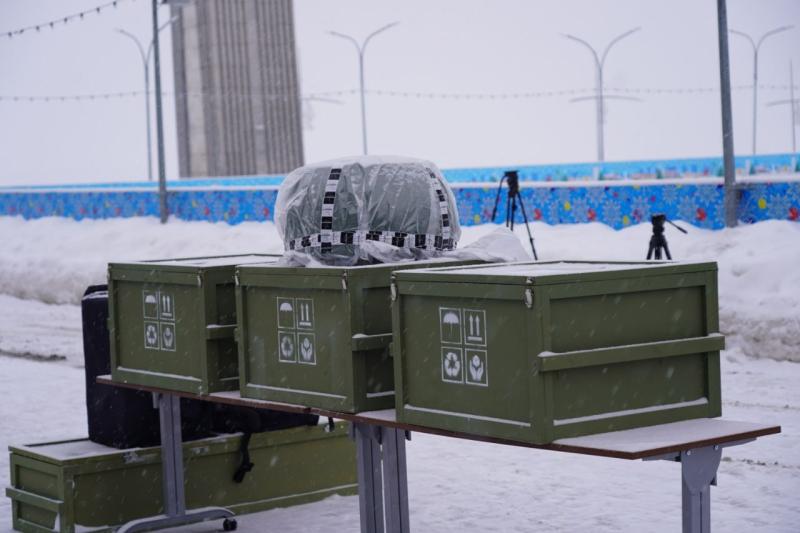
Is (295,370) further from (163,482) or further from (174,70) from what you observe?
(174,70)

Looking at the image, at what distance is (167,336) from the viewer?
23.7 ft

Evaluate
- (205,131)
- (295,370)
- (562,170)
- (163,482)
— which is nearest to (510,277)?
(295,370)

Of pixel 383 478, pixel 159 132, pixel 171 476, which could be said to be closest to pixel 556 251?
pixel 159 132

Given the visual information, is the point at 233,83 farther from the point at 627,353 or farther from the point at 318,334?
the point at 627,353

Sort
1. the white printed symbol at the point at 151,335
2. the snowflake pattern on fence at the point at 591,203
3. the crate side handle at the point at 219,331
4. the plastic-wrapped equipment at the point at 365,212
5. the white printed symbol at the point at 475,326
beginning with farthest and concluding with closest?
the snowflake pattern on fence at the point at 591,203
the white printed symbol at the point at 151,335
the crate side handle at the point at 219,331
the plastic-wrapped equipment at the point at 365,212
the white printed symbol at the point at 475,326

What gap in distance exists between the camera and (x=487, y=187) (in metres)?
20.8

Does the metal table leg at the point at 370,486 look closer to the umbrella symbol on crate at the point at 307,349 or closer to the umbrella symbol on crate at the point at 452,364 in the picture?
the umbrella symbol on crate at the point at 307,349

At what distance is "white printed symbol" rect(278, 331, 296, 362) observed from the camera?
622 cm

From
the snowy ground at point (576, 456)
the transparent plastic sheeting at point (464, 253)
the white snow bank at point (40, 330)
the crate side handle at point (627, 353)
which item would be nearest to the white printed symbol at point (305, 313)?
the transparent plastic sheeting at point (464, 253)

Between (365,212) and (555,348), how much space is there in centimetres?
175

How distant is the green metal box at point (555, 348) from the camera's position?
16.0ft

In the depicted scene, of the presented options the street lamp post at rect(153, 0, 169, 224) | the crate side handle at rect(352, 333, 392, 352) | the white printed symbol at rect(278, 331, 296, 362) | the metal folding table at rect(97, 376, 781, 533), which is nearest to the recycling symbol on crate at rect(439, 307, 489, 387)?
the metal folding table at rect(97, 376, 781, 533)

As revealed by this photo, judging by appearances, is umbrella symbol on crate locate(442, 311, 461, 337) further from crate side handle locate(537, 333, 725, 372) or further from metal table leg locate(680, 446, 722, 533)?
metal table leg locate(680, 446, 722, 533)

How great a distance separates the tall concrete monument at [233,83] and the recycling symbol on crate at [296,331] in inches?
1814
